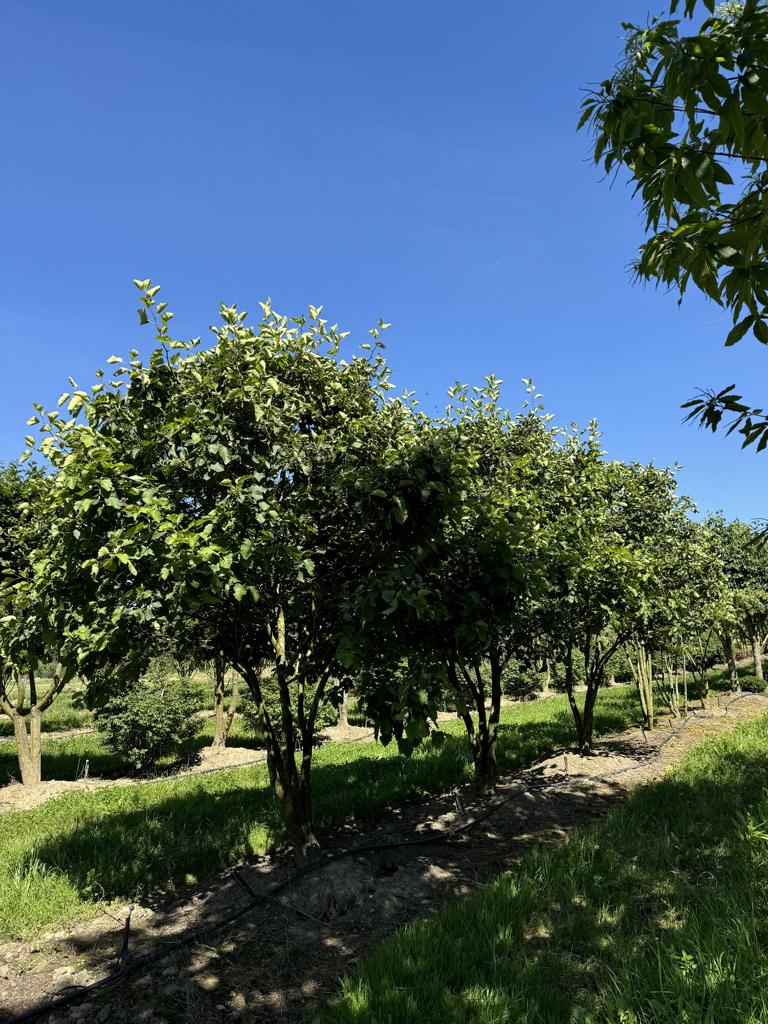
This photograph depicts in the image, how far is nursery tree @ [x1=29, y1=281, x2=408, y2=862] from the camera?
5.12 m

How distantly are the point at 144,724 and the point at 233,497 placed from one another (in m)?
14.0

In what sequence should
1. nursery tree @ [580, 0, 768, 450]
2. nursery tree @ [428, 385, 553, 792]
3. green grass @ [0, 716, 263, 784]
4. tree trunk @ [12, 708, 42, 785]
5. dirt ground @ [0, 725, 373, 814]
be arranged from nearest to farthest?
nursery tree @ [580, 0, 768, 450] → nursery tree @ [428, 385, 553, 792] → dirt ground @ [0, 725, 373, 814] → tree trunk @ [12, 708, 42, 785] → green grass @ [0, 716, 263, 784]

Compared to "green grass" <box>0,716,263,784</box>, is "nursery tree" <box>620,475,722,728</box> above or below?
above

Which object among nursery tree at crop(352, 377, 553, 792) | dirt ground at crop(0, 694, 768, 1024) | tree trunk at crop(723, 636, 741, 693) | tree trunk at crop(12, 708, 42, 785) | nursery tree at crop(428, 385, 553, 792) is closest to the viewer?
dirt ground at crop(0, 694, 768, 1024)

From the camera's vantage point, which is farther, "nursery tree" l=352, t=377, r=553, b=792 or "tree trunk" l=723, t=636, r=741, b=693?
"tree trunk" l=723, t=636, r=741, b=693

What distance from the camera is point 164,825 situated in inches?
363

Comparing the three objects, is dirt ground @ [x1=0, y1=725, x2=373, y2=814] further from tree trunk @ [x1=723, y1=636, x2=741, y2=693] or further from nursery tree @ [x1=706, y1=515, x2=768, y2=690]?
nursery tree @ [x1=706, y1=515, x2=768, y2=690]

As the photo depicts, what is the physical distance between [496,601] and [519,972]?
3.80 meters

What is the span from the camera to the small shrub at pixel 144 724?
16.5 m

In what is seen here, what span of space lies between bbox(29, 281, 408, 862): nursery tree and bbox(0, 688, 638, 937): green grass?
6.74 ft

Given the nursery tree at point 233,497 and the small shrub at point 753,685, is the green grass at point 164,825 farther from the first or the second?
the small shrub at point 753,685

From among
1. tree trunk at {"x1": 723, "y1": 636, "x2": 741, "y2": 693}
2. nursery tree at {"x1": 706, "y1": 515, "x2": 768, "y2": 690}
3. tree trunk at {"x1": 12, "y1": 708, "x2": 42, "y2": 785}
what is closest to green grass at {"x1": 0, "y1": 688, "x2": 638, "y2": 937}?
tree trunk at {"x1": 12, "y1": 708, "x2": 42, "y2": 785}

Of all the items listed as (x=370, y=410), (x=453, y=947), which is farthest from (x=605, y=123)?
(x=453, y=947)

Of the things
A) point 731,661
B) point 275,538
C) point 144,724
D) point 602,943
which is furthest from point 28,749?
point 731,661
